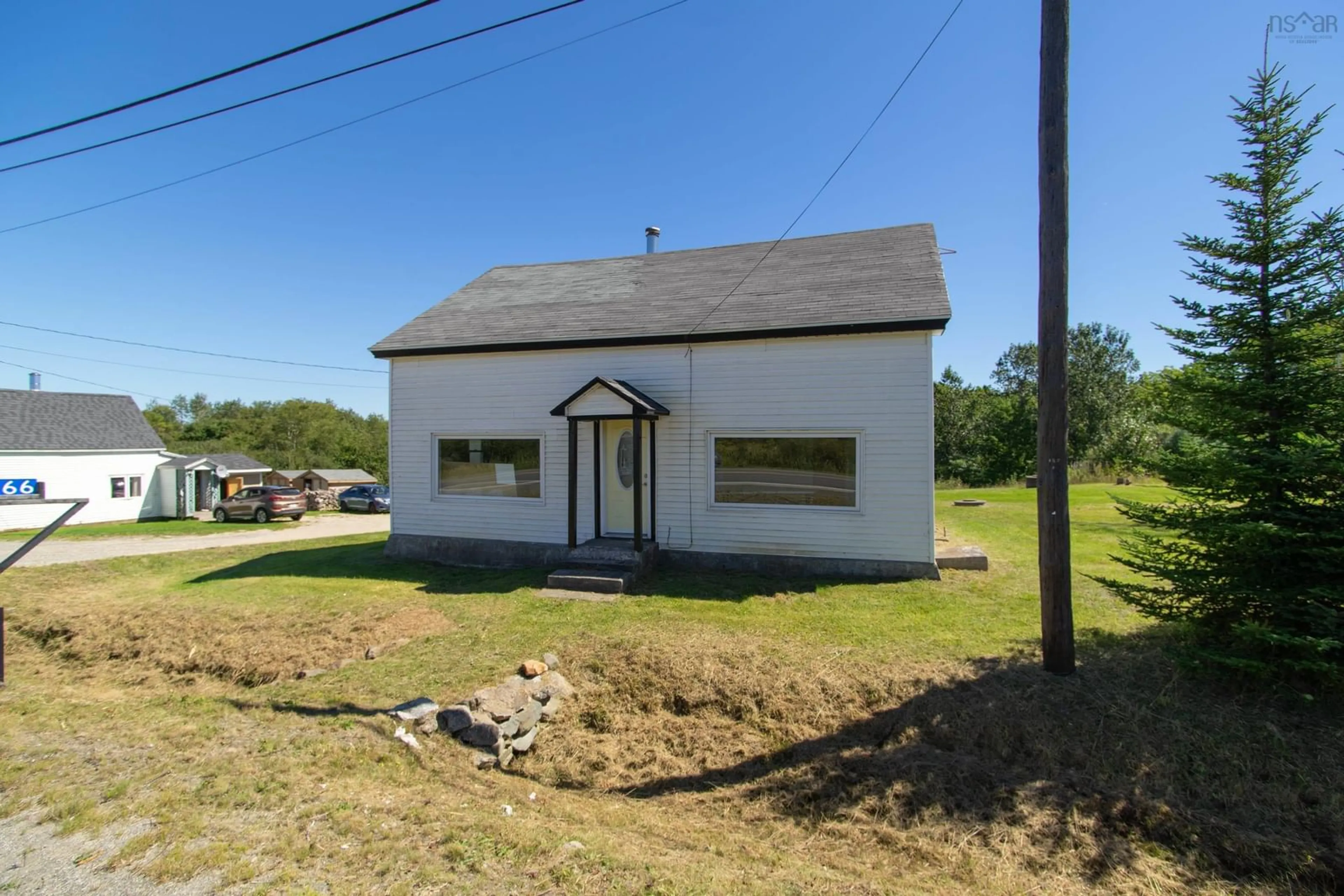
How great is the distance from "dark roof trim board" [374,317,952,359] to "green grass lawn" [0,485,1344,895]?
423 centimetres

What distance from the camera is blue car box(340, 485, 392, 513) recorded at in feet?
107

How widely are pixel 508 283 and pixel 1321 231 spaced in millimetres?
14179

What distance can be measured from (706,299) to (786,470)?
3926mm

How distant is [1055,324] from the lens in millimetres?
5418

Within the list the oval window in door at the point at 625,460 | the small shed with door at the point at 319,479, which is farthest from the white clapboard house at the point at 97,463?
the oval window in door at the point at 625,460

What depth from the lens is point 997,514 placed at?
1745 cm

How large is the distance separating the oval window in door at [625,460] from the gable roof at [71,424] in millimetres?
29212

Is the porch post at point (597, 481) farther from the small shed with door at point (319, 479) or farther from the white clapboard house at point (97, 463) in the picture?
the small shed with door at point (319, 479)

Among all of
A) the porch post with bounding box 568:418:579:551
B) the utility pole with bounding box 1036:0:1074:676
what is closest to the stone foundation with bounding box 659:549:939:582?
the porch post with bounding box 568:418:579:551

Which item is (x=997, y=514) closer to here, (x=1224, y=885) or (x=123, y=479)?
(x=1224, y=885)

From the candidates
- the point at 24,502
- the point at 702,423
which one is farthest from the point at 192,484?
the point at 702,423

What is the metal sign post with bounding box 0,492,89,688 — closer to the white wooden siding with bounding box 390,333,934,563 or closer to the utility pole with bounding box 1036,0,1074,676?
the white wooden siding with bounding box 390,333,934,563

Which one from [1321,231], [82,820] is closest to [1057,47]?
[1321,231]

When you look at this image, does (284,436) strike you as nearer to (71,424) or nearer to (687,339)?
(71,424)
